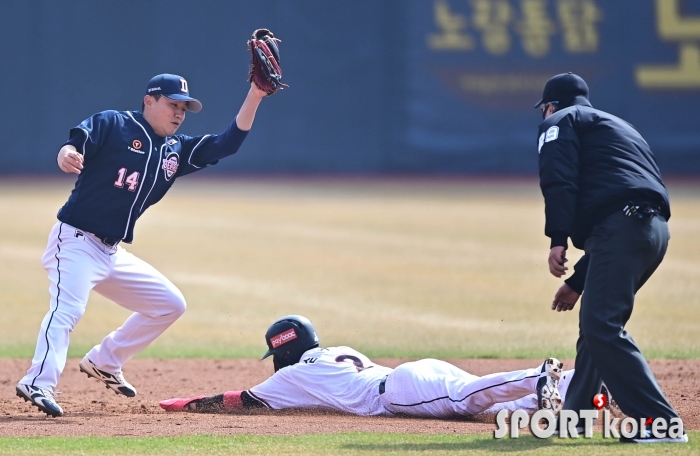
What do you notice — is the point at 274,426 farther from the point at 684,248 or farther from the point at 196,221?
the point at 196,221

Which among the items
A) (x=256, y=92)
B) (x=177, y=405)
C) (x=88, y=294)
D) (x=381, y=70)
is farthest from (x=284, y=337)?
(x=381, y=70)

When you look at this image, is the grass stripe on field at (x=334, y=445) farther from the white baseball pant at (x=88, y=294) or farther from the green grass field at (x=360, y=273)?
the green grass field at (x=360, y=273)

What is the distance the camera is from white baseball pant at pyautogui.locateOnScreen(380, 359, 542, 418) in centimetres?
514

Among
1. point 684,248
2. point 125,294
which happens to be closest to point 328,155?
point 684,248

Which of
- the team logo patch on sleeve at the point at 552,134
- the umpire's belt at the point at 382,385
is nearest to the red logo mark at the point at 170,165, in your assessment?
the umpire's belt at the point at 382,385

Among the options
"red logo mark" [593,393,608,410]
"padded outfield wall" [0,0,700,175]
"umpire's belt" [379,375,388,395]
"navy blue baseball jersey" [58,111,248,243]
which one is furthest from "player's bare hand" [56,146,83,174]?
"padded outfield wall" [0,0,700,175]

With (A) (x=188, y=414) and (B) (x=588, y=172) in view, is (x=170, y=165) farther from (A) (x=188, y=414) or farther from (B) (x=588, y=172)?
(B) (x=588, y=172)

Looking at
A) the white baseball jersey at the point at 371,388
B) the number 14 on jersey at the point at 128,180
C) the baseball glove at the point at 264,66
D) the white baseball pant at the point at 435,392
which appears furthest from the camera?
the baseball glove at the point at 264,66

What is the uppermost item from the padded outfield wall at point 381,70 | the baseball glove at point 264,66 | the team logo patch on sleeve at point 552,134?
the padded outfield wall at point 381,70

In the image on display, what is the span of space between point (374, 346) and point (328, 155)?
49.2 ft

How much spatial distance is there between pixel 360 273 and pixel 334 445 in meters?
7.86

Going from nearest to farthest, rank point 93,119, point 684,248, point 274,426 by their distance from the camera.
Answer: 1. point 274,426
2. point 93,119
3. point 684,248

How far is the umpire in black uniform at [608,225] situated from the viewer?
14.6ft

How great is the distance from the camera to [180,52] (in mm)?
22672
